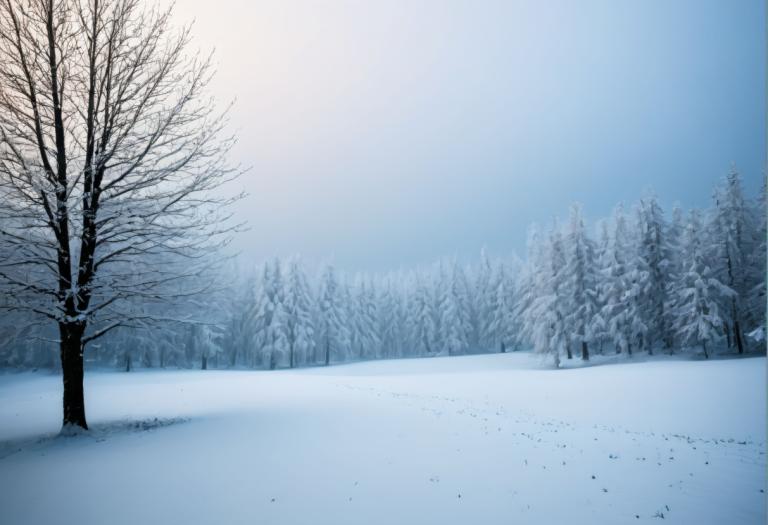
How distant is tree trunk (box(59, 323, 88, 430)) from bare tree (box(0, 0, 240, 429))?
0.03m

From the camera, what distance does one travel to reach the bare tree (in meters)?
9.64

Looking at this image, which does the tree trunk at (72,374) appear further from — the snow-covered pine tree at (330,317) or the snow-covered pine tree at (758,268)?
the snow-covered pine tree at (330,317)

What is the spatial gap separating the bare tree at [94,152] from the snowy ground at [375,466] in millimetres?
3824

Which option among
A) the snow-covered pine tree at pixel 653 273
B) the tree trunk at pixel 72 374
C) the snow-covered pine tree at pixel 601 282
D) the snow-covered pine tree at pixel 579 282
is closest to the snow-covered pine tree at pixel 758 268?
the snow-covered pine tree at pixel 653 273

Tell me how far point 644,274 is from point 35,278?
43.5m

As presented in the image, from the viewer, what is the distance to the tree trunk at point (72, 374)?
1048 centimetres

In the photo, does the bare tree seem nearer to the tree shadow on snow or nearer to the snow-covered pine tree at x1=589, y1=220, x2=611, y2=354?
the tree shadow on snow

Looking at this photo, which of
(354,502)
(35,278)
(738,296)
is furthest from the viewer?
(738,296)

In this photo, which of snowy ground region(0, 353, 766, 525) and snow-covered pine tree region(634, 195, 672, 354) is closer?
snowy ground region(0, 353, 766, 525)

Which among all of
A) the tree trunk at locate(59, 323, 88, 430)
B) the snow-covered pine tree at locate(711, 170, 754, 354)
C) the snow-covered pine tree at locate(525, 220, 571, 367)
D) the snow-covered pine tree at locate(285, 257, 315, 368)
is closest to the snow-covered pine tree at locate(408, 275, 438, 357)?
the snow-covered pine tree at locate(285, 257, 315, 368)

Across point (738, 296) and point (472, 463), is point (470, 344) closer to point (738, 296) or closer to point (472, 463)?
point (738, 296)

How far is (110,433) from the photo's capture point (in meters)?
10.9

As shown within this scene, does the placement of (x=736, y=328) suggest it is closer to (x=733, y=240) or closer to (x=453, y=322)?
(x=733, y=240)

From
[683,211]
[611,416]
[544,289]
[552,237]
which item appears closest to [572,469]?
[611,416]
